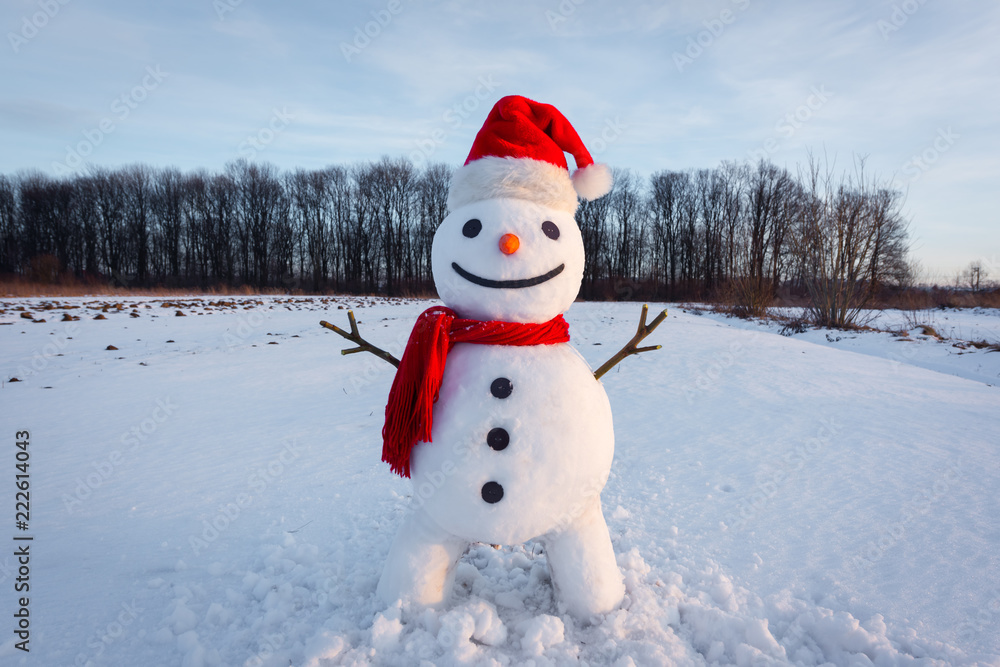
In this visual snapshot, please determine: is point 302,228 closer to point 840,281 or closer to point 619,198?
point 619,198

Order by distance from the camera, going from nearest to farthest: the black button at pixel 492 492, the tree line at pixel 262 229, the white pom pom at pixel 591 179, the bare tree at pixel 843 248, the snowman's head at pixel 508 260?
the black button at pixel 492 492 < the snowman's head at pixel 508 260 < the white pom pom at pixel 591 179 < the bare tree at pixel 843 248 < the tree line at pixel 262 229

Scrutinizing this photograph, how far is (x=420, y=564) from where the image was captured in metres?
1.71

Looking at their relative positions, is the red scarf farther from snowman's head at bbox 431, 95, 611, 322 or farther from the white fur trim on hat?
the white fur trim on hat

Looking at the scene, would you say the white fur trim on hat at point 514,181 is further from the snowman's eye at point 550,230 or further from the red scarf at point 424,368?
the red scarf at point 424,368

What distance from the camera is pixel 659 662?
4.98 feet

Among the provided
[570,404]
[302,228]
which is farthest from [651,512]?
[302,228]

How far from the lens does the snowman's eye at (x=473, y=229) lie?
1698 millimetres

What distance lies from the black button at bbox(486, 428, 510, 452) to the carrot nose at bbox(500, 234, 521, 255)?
60 centimetres

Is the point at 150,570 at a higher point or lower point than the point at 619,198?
lower

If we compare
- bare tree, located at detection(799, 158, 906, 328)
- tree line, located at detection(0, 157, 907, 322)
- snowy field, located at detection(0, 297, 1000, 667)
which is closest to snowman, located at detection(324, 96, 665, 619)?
snowy field, located at detection(0, 297, 1000, 667)

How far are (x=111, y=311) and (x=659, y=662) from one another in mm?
12659

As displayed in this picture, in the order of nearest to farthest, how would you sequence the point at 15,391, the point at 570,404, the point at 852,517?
the point at 570,404
the point at 852,517
the point at 15,391

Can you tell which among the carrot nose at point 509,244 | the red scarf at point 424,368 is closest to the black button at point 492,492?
the red scarf at point 424,368

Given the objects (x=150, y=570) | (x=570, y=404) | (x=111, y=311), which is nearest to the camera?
(x=570, y=404)
